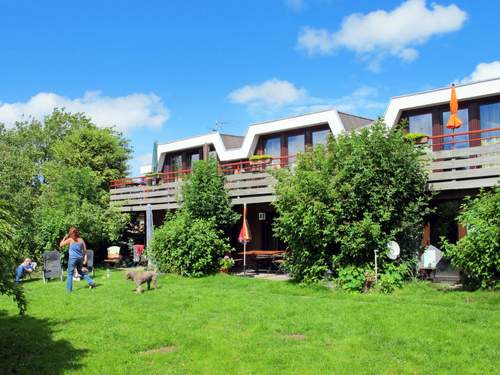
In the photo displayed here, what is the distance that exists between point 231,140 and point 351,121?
712cm

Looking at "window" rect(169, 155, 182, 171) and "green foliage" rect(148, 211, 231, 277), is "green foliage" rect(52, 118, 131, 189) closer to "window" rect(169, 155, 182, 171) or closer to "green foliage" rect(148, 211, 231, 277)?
"window" rect(169, 155, 182, 171)

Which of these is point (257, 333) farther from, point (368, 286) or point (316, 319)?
point (368, 286)

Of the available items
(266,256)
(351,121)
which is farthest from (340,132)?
(266,256)

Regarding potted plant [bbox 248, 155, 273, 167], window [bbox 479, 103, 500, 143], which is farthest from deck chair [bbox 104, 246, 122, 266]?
window [bbox 479, 103, 500, 143]

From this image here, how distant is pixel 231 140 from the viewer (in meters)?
26.3

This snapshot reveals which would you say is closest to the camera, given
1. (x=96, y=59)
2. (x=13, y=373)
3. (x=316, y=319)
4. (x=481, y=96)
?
(x=13, y=373)

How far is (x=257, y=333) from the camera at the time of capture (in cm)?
806

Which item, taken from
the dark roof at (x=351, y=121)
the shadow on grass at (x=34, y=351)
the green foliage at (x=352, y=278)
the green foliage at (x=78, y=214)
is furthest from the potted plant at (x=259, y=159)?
the shadow on grass at (x=34, y=351)

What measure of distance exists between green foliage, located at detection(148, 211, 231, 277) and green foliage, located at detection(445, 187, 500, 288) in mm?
7546

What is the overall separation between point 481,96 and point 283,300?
1031cm

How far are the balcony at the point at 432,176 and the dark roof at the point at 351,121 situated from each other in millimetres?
3165

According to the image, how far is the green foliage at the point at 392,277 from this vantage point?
39.5 feet

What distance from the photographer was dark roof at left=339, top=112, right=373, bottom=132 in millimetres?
20719

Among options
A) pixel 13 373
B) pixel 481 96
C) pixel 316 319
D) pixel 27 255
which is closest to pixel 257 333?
pixel 316 319
